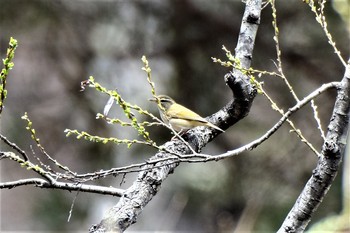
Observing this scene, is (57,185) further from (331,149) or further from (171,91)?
(171,91)

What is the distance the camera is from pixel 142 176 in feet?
7.38

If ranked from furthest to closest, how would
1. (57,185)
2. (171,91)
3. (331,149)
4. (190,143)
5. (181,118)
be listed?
(171,91) → (181,118) → (190,143) → (57,185) → (331,149)

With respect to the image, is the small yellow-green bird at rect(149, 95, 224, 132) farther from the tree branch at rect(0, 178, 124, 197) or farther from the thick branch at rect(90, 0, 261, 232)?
the tree branch at rect(0, 178, 124, 197)

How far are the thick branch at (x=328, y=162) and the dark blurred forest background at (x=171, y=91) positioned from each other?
9.90 feet

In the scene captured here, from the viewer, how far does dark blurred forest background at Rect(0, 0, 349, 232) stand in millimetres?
5152

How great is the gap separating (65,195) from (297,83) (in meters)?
2.35

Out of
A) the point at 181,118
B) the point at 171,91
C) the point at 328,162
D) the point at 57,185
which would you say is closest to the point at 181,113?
the point at 181,118

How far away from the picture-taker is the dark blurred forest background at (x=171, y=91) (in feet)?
16.9

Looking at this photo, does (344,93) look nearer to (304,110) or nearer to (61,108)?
(304,110)

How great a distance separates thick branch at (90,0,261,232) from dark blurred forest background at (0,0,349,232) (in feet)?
7.58

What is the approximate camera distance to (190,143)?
273 cm

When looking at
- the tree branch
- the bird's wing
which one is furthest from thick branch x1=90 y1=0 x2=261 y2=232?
the bird's wing

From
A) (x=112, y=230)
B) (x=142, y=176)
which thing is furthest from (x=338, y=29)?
(x=112, y=230)

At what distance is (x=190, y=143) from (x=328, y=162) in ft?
3.25
